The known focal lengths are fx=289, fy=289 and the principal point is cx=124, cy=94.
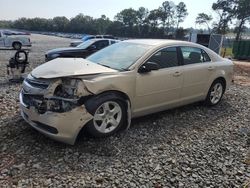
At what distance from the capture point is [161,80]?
201 inches

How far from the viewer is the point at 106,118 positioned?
4.42 m

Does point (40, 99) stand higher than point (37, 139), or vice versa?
point (40, 99)

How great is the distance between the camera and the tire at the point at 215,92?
6461 millimetres

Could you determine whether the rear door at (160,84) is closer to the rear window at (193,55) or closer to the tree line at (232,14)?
the rear window at (193,55)

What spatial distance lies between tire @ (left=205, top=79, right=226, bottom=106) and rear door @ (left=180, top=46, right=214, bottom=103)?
301 mm

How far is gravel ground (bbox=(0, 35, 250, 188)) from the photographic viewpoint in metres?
3.45

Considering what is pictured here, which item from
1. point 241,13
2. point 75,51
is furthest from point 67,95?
point 241,13

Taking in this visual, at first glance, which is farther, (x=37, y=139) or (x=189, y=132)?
(x=189, y=132)

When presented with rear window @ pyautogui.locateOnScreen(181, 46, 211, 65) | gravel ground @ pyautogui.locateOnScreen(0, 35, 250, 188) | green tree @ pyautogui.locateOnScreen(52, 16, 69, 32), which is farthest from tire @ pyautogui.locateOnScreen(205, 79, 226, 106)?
green tree @ pyautogui.locateOnScreen(52, 16, 69, 32)

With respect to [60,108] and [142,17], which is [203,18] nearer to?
[142,17]

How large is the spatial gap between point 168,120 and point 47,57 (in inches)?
342

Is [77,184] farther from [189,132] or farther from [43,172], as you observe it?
[189,132]

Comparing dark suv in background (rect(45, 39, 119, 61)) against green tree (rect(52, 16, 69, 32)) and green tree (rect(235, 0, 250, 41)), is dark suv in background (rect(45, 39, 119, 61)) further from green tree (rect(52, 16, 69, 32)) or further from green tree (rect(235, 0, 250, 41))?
green tree (rect(52, 16, 69, 32))

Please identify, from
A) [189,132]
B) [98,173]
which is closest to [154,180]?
[98,173]
